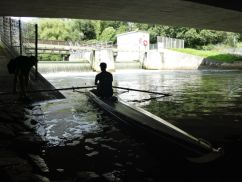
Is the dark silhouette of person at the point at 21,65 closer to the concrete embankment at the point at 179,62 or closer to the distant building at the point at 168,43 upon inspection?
the concrete embankment at the point at 179,62

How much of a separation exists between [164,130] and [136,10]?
559 inches

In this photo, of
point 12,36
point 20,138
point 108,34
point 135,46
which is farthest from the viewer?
point 108,34

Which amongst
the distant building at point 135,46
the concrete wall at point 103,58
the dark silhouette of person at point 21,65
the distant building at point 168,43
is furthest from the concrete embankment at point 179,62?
the dark silhouette of person at point 21,65

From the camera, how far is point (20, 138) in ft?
31.1

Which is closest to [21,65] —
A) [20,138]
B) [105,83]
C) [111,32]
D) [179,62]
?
[105,83]

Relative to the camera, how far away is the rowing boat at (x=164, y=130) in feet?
23.4

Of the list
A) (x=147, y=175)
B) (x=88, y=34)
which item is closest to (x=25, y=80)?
(x=147, y=175)

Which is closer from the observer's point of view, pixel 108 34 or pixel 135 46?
pixel 135 46

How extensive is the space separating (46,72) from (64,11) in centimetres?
2693

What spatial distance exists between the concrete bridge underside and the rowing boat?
274 inches

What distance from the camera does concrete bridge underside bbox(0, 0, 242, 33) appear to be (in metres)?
18.6

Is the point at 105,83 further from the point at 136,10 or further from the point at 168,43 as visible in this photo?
the point at 168,43

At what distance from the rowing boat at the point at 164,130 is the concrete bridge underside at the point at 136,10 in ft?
22.8

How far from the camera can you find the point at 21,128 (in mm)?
10711
